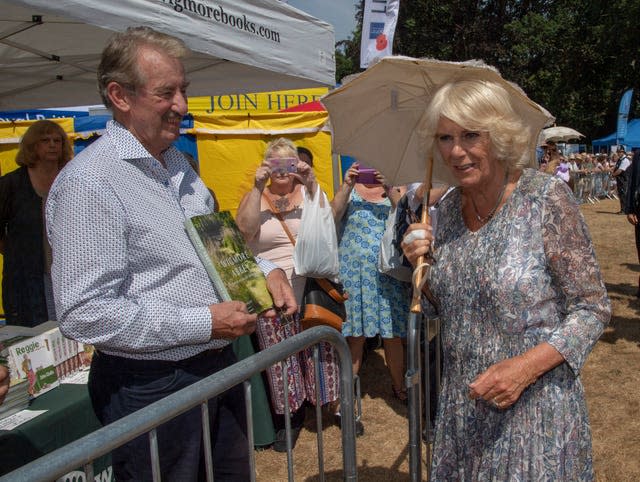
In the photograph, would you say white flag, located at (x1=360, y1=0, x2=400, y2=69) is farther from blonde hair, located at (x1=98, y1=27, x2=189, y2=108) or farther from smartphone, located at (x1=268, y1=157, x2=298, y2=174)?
blonde hair, located at (x1=98, y1=27, x2=189, y2=108)

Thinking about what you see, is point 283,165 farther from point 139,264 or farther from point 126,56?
point 139,264

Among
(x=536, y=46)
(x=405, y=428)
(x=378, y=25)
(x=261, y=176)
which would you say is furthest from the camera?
(x=536, y=46)

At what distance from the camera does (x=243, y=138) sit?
8188mm

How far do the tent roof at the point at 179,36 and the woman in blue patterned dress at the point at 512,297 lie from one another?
133 cm

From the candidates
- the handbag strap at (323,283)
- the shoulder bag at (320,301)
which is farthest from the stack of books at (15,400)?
the handbag strap at (323,283)

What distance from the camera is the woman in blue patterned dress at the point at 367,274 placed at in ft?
13.2

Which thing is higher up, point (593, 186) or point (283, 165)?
point (283, 165)

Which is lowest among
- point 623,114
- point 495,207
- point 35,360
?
point 35,360

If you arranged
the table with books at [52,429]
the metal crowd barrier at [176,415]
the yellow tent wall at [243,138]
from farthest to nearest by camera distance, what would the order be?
the yellow tent wall at [243,138], the table with books at [52,429], the metal crowd barrier at [176,415]

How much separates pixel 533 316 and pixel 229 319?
36.6 inches

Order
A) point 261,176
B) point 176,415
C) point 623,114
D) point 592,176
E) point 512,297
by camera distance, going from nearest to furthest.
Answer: point 176,415 < point 512,297 < point 261,176 < point 592,176 < point 623,114

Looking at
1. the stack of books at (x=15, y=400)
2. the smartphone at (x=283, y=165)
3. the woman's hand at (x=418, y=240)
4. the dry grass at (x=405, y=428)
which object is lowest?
the dry grass at (x=405, y=428)

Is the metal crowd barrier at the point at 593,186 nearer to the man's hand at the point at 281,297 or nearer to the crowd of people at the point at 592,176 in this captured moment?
the crowd of people at the point at 592,176

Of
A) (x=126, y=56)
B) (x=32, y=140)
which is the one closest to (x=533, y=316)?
(x=126, y=56)
